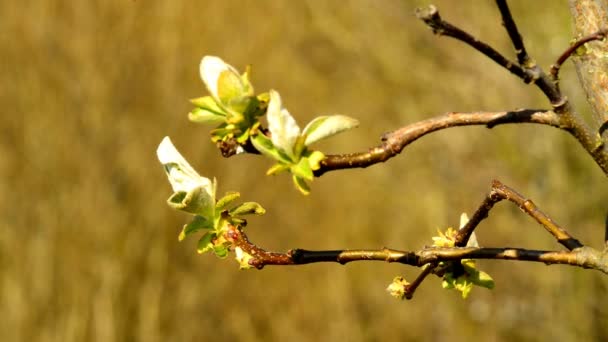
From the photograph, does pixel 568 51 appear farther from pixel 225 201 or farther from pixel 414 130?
pixel 225 201

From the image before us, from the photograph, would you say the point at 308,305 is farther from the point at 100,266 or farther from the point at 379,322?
the point at 100,266

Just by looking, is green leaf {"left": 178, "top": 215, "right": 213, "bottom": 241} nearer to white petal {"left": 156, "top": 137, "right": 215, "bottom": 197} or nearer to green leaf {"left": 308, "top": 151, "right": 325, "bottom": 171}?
white petal {"left": 156, "top": 137, "right": 215, "bottom": 197}

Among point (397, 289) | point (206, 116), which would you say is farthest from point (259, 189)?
point (206, 116)

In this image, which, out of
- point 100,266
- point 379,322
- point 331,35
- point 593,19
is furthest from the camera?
point 379,322

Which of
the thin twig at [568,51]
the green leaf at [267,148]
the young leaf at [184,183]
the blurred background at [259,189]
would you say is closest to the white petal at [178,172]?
the young leaf at [184,183]

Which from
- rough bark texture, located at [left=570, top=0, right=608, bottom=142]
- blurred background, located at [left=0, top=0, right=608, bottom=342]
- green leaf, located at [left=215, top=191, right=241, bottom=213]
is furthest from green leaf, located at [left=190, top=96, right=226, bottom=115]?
blurred background, located at [left=0, top=0, right=608, bottom=342]

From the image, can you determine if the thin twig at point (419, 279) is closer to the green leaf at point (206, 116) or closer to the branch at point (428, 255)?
the branch at point (428, 255)

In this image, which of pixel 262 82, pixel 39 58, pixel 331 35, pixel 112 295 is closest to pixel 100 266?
pixel 112 295
